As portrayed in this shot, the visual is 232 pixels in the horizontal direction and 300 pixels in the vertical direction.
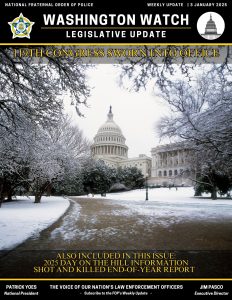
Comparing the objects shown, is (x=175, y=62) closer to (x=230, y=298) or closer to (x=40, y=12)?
(x=40, y=12)

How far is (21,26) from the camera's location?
4090 millimetres

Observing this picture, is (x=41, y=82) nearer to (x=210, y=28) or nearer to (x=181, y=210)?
(x=210, y=28)

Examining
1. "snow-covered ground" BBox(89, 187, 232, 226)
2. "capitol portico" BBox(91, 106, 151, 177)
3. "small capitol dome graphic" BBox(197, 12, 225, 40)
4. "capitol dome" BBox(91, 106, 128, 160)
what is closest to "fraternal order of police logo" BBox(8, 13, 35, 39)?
"small capitol dome graphic" BBox(197, 12, 225, 40)

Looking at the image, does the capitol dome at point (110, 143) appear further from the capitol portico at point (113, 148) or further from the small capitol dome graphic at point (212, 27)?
the small capitol dome graphic at point (212, 27)

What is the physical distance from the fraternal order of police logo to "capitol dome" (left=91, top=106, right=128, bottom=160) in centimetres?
9191

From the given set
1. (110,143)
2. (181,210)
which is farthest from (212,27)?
(110,143)

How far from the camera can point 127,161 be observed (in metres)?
103

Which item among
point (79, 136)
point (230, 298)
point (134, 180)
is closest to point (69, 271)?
point (230, 298)

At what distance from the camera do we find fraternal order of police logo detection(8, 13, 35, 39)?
404 centimetres

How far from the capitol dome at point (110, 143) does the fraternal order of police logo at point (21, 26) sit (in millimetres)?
91915

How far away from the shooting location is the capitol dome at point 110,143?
321 ft

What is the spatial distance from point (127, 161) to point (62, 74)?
97288mm

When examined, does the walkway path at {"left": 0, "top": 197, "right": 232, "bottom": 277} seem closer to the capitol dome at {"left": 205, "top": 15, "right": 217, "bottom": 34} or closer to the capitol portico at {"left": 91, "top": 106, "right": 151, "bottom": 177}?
the capitol dome at {"left": 205, "top": 15, "right": 217, "bottom": 34}

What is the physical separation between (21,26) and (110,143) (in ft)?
306
